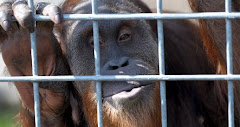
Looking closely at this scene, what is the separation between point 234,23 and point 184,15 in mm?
625

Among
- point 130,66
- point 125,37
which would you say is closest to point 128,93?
point 130,66

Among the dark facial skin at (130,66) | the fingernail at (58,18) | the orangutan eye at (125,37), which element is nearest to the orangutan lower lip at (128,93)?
the dark facial skin at (130,66)

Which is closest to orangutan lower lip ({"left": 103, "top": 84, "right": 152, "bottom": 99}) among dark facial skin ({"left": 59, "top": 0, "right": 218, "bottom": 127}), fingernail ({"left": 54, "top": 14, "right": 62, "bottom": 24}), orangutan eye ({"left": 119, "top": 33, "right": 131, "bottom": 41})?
dark facial skin ({"left": 59, "top": 0, "right": 218, "bottom": 127})

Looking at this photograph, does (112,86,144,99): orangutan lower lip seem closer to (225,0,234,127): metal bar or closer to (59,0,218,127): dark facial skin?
(59,0,218,127): dark facial skin

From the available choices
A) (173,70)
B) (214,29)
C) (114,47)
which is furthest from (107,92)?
(173,70)

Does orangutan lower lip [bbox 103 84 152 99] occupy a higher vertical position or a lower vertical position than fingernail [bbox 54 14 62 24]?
lower

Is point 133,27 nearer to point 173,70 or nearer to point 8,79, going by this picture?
point 173,70

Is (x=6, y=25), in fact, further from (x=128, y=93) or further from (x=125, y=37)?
(x=125, y=37)

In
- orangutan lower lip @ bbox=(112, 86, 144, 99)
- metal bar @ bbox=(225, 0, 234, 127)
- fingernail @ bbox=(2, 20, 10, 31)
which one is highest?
fingernail @ bbox=(2, 20, 10, 31)

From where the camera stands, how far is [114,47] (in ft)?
6.81

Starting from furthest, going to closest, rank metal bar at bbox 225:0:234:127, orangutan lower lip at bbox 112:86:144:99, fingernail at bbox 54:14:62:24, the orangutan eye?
the orangutan eye
orangutan lower lip at bbox 112:86:144:99
fingernail at bbox 54:14:62:24
metal bar at bbox 225:0:234:127

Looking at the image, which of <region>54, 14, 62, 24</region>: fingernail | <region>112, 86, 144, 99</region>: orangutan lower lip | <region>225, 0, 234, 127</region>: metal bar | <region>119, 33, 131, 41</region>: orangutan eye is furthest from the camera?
<region>119, 33, 131, 41</region>: orangutan eye

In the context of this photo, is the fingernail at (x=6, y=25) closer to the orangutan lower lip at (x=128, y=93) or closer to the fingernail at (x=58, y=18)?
the fingernail at (x=58, y=18)

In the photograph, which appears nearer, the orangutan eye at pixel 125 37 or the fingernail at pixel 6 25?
the fingernail at pixel 6 25
